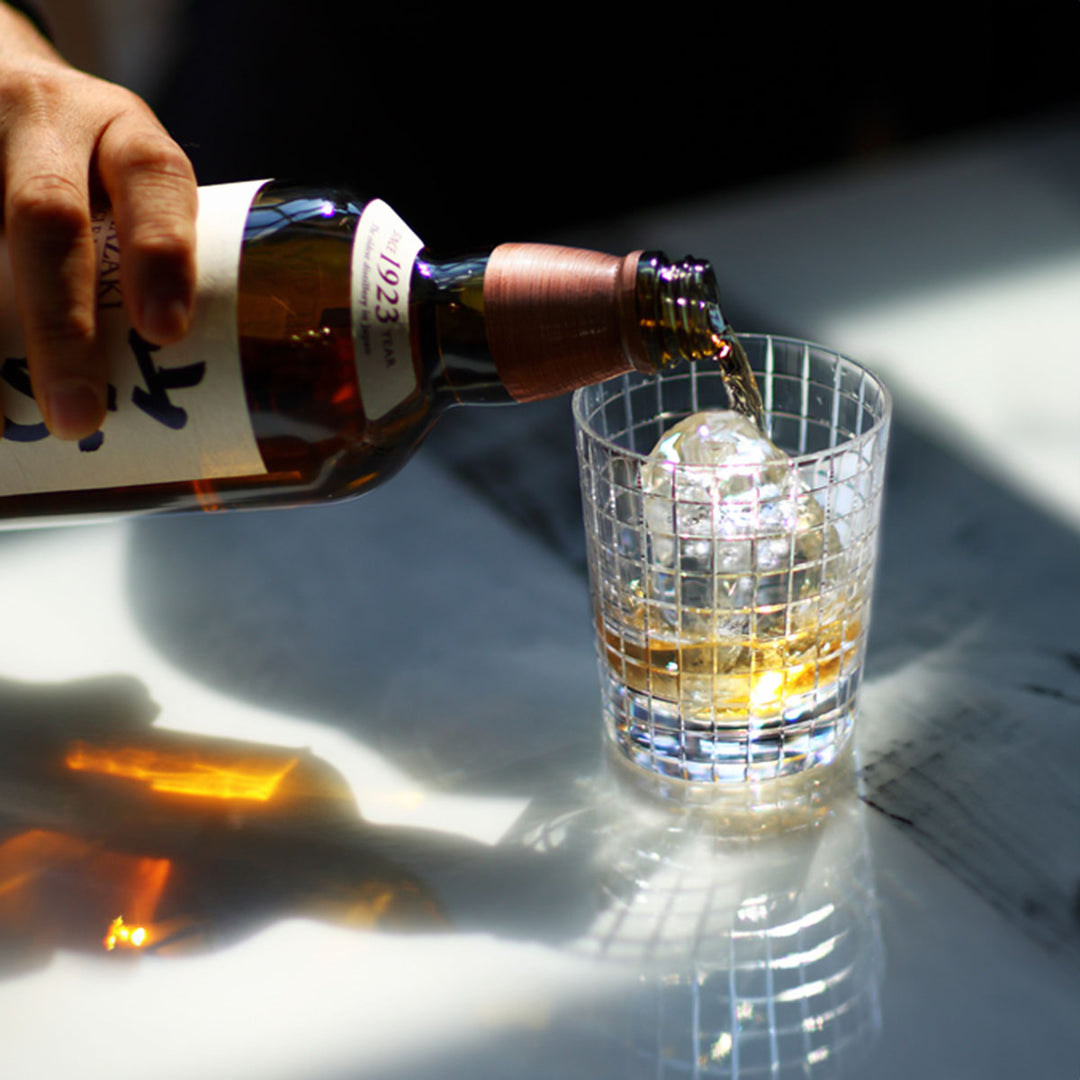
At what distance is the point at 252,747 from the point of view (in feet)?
2.44

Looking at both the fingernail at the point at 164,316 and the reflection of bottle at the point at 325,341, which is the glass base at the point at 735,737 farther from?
the fingernail at the point at 164,316

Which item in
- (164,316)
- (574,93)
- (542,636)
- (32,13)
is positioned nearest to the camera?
(164,316)

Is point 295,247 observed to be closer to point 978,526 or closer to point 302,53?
point 978,526

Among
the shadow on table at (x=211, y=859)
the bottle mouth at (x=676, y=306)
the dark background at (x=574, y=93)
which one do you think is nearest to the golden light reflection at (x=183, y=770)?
the shadow on table at (x=211, y=859)

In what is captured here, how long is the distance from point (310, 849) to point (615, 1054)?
194mm

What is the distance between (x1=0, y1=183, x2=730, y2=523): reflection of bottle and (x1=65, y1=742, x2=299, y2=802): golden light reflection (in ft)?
0.53

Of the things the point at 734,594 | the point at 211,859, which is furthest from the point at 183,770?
the point at 734,594

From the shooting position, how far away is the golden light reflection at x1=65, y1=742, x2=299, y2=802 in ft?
2.34

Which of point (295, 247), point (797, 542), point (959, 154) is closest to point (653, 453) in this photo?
point (797, 542)

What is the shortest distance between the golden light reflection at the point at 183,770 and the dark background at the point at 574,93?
1.77ft

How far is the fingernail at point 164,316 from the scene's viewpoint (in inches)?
22.6

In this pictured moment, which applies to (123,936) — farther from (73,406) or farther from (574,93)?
(574,93)

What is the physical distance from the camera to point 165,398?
1.97ft

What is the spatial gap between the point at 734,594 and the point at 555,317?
16 centimetres
